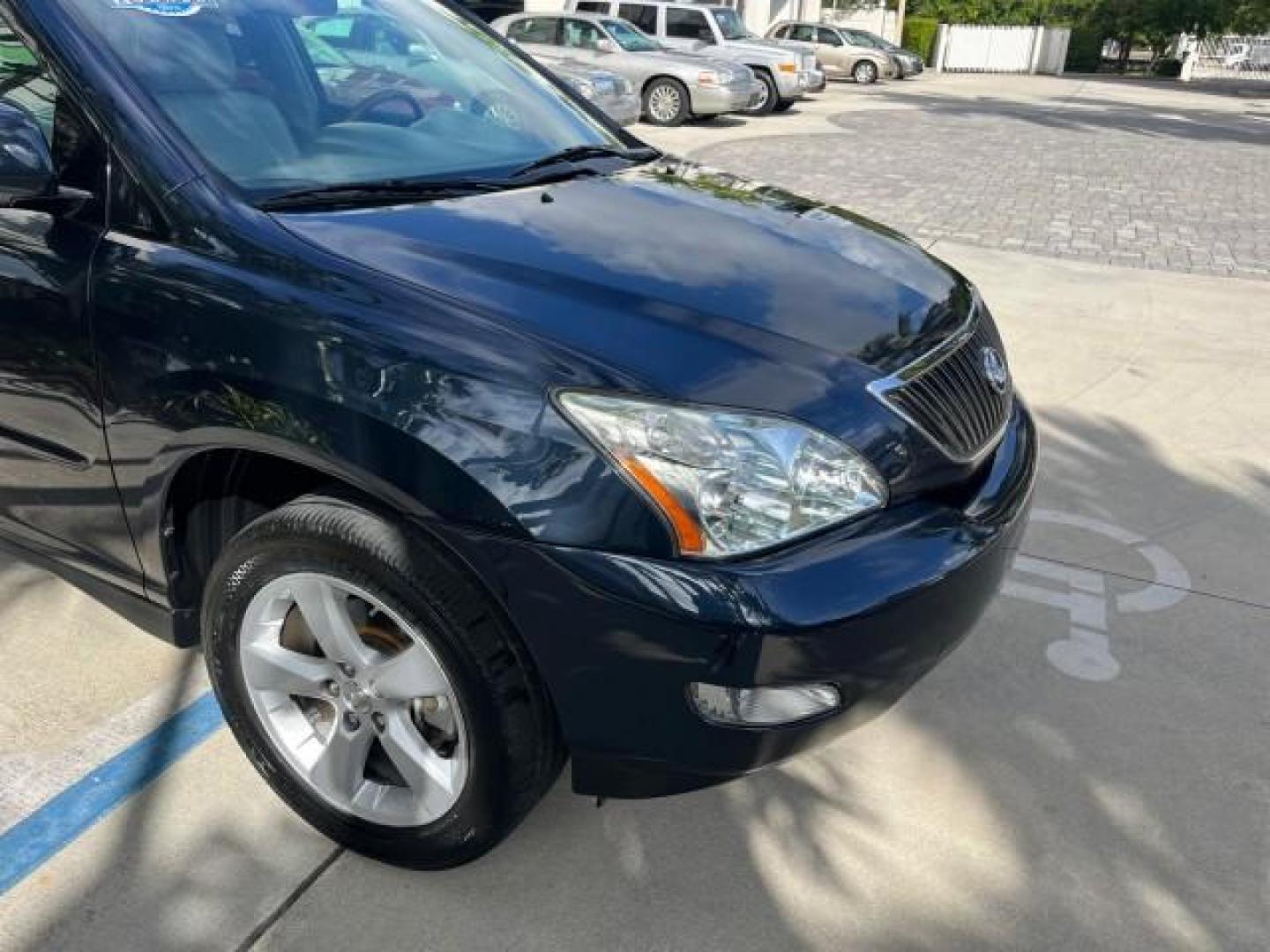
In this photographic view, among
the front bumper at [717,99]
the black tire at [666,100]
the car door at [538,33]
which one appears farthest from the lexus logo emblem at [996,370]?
the car door at [538,33]

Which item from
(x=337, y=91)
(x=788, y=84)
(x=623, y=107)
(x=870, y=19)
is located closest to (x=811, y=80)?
(x=788, y=84)

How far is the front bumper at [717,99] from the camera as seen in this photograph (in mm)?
15734

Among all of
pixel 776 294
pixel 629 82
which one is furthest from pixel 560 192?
pixel 629 82

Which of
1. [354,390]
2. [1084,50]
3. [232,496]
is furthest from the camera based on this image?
[1084,50]

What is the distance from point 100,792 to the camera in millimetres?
2404

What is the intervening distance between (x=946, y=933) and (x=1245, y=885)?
68 centimetres

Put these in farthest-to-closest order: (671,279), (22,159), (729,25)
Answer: (729,25), (671,279), (22,159)

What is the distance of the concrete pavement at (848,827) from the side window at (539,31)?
Answer: 1447 cm

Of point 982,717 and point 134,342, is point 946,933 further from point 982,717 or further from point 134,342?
point 134,342

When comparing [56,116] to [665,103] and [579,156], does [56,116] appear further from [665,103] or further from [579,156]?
[665,103]

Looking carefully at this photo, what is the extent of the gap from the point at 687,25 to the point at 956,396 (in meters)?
18.5

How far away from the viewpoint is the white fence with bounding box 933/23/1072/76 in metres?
43.5

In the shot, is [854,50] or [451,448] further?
[854,50]

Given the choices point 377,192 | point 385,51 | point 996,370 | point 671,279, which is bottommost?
point 996,370
